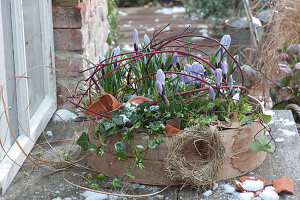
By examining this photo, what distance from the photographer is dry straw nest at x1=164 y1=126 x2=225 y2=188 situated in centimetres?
149

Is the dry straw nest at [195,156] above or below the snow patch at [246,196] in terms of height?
above

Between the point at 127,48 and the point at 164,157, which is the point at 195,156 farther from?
the point at 127,48

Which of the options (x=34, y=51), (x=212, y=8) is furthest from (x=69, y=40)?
(x=212, y=8)

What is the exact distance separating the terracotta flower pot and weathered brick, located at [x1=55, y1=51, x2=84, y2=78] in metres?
0.62

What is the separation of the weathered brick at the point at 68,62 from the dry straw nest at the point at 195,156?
87 centimetres

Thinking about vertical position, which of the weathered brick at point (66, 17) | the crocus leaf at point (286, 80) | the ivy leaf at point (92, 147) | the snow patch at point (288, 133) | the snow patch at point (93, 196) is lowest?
the snow patch at point (93, 196)

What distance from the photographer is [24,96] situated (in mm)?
1785

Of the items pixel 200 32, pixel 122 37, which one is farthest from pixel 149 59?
pixel 200 32

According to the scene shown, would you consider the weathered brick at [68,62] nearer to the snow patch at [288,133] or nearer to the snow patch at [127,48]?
the snow patch at [288,133]

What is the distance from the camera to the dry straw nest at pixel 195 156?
1.49 meters

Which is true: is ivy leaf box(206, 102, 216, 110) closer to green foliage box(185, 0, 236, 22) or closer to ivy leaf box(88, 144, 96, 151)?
ivy leaf box(88, 144, 96, 151)

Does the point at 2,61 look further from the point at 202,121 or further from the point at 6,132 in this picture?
the point at 202,121

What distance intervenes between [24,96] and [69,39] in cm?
49

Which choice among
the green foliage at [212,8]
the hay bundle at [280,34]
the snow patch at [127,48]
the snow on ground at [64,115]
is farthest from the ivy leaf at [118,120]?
the green foliage at [212,8]
